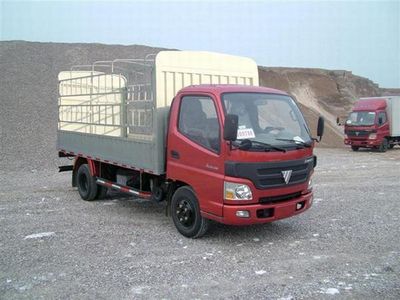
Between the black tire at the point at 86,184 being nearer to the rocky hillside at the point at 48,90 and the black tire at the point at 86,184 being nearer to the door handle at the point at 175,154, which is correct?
the door handle at the point at 175,154

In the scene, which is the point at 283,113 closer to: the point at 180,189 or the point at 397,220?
the point at 180,189

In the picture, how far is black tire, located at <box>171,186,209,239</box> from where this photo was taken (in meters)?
6.70

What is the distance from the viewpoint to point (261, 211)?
6.29 metres

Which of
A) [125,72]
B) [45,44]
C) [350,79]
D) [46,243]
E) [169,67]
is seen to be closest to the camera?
[46,243]

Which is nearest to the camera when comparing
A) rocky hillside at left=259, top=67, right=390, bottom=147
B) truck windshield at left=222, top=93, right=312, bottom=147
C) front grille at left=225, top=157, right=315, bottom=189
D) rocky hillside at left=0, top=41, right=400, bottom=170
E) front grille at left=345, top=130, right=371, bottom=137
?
front grille at left=225, top=157, right=315, bottom=189

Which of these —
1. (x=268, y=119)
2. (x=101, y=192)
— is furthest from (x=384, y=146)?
(x=268, y=119)

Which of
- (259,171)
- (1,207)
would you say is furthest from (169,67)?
(1,207)

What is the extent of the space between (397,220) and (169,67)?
484 cm

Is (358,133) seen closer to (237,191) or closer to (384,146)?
(384,146)

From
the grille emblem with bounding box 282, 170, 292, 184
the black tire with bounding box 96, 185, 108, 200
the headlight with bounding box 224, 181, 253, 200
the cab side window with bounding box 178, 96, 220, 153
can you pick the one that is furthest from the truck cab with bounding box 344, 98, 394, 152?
the headlight with bounding box 224, 181, 253, 200

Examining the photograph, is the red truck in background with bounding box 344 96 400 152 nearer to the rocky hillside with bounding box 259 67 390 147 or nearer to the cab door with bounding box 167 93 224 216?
the rocky hillside with bounding box 259 67 390 147

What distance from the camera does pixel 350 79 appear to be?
2153 inches

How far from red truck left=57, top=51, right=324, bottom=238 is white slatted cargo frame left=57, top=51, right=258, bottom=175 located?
2 cm

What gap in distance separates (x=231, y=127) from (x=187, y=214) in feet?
5.65
